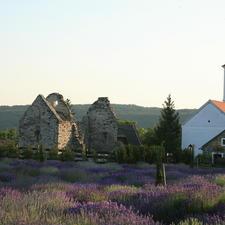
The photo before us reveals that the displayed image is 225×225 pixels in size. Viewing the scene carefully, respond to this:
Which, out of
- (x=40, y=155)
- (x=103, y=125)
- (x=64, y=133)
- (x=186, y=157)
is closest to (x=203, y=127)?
(x=103, y=125)

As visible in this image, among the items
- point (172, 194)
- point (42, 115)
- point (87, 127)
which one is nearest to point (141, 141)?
point (87, 127)

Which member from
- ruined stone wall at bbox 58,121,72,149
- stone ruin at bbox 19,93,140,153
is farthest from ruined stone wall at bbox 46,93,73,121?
ruined stone wall at bbox 58,121,72,149

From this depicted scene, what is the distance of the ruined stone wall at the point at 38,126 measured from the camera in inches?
1469

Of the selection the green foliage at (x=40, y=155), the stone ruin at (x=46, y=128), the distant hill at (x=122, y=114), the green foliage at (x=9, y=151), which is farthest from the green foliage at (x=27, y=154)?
the distant hill at (x=122, y=114)

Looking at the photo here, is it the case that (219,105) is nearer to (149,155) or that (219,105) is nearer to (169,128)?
(169,128)

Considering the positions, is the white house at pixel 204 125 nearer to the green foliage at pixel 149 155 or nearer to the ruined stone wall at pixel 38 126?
the ruined stone wall at pixel 38 126

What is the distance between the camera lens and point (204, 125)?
169ft

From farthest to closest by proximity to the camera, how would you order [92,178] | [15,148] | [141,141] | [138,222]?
[141,141], [15,148], [92,178], [138,222]

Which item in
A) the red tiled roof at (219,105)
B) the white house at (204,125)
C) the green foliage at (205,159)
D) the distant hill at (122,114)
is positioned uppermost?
the distant hill at (122,114)

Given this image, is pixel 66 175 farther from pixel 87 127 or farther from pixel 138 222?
pixel 87 127

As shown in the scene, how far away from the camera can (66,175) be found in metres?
16.0

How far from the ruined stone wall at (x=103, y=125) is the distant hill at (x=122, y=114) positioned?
66752 mm

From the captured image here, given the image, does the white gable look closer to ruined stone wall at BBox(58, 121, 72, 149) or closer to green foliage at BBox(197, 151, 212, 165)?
green foliage at BBox(197, 151, 212, 165)

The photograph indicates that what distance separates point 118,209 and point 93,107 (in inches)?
1392
